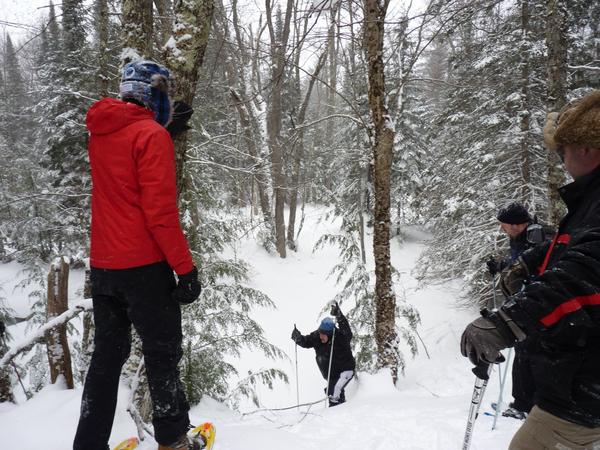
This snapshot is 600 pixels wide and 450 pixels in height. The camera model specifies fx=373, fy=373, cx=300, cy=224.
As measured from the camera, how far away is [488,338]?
165 centimetres

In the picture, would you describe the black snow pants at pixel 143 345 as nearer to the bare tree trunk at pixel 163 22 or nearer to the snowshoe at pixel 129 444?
the snowshoe at pixel 129 444

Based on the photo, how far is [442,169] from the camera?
523 inches

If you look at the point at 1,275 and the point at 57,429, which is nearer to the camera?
the point at 57,429

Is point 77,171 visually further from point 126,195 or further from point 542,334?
point 542,334

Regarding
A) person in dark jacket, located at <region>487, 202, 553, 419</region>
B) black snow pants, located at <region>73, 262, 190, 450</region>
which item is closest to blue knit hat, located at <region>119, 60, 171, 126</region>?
black snow pants, located at <region>73, 262, 190, 450</region>

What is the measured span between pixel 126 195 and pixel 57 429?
2000 millimetres

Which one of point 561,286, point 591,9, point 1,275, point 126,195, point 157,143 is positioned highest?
point 591,9

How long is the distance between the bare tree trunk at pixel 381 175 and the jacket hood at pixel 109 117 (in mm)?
3739

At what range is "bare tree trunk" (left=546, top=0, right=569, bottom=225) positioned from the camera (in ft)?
21.7

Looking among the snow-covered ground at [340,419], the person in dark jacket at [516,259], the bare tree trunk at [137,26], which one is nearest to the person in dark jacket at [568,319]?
the person in dark jacket at [516,259]

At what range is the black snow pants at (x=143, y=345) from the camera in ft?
7.04

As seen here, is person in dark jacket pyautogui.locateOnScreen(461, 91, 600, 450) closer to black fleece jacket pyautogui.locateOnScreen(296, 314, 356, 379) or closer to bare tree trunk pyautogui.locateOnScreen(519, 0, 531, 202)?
black fleece jacket pyautogui.locateOnScreen(296, 314, 356, 379)

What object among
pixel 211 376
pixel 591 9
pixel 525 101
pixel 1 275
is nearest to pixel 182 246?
pixel 211 376

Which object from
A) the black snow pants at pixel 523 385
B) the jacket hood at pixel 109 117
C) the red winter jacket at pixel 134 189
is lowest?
the black snow pants at pixel 523 385
